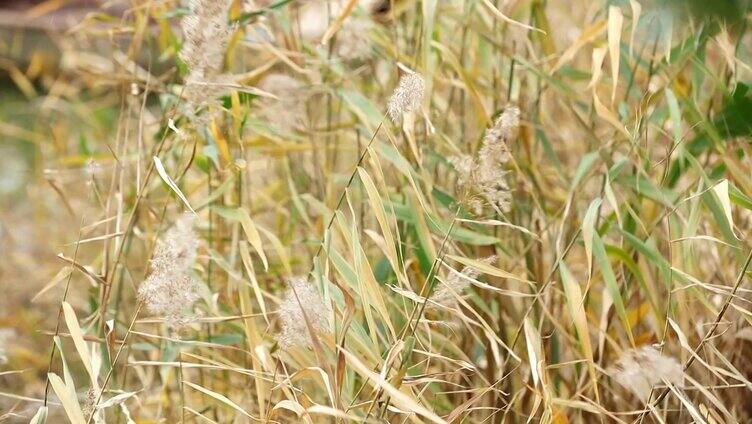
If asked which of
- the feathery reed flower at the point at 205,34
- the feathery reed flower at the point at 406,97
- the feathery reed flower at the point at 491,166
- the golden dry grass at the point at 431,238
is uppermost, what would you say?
the feathery reed flower at the point at 205,34

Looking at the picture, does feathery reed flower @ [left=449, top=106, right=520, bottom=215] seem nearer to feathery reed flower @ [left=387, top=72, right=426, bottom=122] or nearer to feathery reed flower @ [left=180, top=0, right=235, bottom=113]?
feathery reed flower @ [left=387, top=72, right=426, bottom=122]

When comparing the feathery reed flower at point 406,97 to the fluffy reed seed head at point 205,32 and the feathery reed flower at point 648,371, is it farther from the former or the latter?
the feathery reed flower at point 648,371

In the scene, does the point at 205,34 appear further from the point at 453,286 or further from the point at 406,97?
the point at 453,286

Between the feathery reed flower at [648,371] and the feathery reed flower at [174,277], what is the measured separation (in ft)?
1.16

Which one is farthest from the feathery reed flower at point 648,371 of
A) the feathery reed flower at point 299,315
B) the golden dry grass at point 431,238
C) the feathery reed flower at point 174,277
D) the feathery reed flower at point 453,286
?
the feathery reed flower at point 174,277

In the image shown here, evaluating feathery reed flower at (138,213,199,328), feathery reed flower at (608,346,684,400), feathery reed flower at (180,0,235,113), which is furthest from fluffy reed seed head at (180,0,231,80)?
feathery reed flower at (608,346,684,400)

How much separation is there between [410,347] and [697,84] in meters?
0.50

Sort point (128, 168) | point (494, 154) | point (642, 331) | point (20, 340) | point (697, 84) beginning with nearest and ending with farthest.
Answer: point (494, 154)
point (697, 84)
point (642, 331)
point (128, 168)
point (20, 340)

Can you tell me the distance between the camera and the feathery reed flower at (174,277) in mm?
847

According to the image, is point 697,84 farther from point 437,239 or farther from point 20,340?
point 20,340

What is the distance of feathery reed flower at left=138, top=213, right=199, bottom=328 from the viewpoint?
0.85 meters

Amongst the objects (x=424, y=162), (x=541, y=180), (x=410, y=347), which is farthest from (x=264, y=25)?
(x=410, y=347)

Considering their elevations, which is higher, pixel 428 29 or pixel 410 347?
pixel 428 29

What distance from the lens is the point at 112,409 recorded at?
4.29 feet
